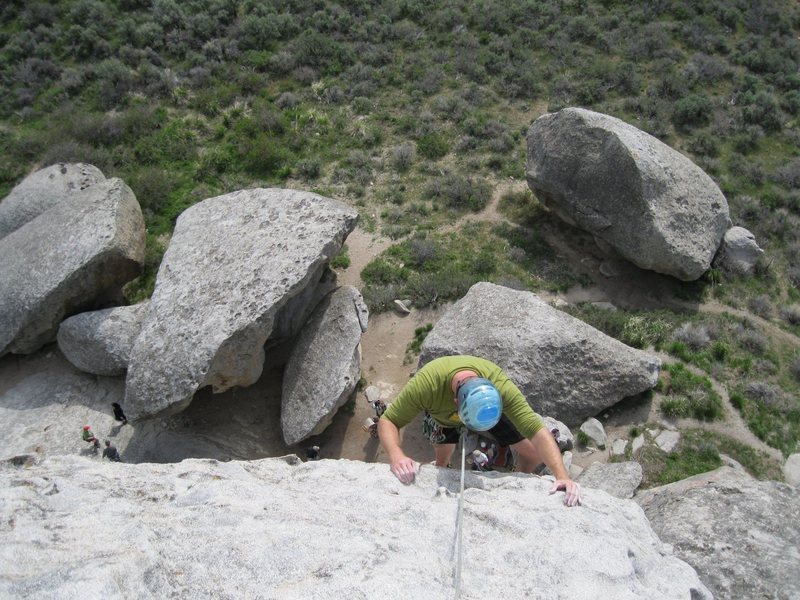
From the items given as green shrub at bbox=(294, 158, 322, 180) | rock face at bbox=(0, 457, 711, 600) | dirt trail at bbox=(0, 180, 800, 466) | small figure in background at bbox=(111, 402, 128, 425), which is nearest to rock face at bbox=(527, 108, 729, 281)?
dirt trail at bbox=(0, 180, 800, 466)

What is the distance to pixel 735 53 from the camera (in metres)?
21.6

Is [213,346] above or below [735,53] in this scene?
below

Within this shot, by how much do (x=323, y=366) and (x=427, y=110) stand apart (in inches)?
462

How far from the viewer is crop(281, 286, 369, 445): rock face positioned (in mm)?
11047

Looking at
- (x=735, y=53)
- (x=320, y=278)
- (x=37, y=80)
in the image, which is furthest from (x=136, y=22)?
(x=735, y=53)

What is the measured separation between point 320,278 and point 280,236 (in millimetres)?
1720

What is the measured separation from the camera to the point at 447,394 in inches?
247

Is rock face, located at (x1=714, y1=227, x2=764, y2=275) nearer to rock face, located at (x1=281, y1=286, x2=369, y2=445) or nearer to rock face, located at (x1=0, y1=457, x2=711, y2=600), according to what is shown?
rock face, located at (x1=281, y1=286, x2=369, y2=445)

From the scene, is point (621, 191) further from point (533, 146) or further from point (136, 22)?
point (136, 22)

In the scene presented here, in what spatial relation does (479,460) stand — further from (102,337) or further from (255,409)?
(102,337)

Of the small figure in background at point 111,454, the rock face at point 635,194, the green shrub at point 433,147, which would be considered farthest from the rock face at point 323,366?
the green shrub at point 433,147

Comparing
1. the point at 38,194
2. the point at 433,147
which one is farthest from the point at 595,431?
the point at 38,194

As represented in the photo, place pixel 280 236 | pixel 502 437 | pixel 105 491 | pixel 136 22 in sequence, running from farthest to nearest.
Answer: pixel 136 22 → pixel 280 236 → pixel 502 437 → pixel 105 491

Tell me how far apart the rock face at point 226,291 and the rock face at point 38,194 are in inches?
230
